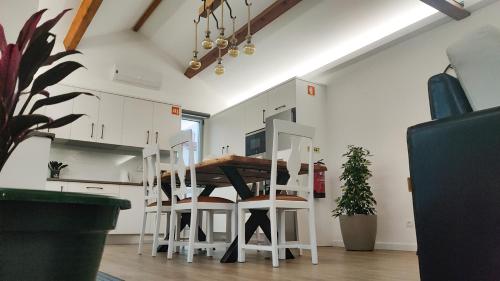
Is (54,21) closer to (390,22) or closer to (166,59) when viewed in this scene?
(390,22)

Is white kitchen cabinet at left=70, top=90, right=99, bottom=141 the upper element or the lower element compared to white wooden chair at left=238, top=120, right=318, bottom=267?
upper

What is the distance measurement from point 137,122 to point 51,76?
5433mm

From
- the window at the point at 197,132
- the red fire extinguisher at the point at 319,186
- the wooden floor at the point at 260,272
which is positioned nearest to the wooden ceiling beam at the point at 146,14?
the window at the point at 197,132

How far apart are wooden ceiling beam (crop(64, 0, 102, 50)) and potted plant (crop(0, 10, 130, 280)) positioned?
456 centimetres

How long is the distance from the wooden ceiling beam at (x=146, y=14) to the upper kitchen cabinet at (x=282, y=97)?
2.17 meters

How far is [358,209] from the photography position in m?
4.29

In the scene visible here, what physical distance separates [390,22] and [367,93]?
89 cm

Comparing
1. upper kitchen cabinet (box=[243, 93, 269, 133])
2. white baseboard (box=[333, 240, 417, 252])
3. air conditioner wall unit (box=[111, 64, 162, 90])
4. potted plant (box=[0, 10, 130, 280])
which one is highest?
air conditioner wall unit (box=[111, 64, 162, 90])

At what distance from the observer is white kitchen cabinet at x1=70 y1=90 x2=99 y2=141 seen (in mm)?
5508

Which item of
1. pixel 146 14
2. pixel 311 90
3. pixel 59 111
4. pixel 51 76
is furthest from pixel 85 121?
pixel 51 76

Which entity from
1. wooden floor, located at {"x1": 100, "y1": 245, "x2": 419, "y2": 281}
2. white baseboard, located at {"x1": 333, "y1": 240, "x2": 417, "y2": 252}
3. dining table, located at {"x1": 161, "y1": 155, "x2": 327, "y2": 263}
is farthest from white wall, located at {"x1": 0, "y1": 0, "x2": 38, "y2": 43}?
white baseboard, located at {"x1": 333, "y1": 240, "x2": 417, "y2": 252}

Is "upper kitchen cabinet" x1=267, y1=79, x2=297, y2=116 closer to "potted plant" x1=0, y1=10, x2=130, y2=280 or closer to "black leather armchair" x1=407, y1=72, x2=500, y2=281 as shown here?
"black leather armchair" x1=407, y1=72, x2=500, y2=281

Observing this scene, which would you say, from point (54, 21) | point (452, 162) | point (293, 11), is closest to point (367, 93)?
point (293, 11)

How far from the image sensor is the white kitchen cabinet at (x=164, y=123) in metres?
6.22
